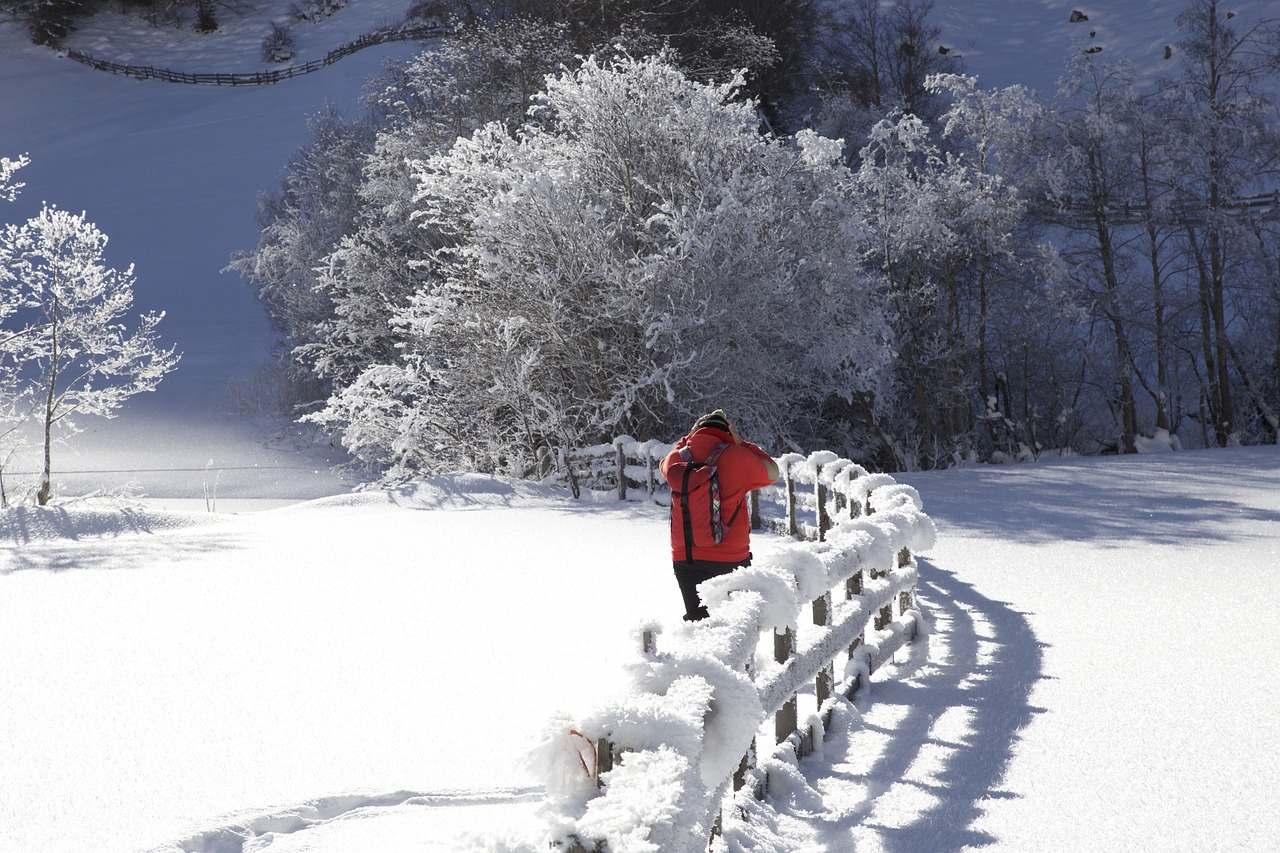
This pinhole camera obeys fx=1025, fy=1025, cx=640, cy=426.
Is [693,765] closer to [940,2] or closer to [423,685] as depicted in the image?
[423,685]

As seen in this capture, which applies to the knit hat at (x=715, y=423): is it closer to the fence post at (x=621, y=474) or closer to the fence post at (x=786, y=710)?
the fence post at (x=786, y=710)

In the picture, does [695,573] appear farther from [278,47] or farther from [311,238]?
[278,47]

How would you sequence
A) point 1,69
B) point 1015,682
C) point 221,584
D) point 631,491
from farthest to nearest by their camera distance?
1. point 1,69
2. point 631,491
3. point 221,584
4. point 1015,682

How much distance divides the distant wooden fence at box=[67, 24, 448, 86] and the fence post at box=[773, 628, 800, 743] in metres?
66.2

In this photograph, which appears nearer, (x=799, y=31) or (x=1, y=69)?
(x=799, y=31)

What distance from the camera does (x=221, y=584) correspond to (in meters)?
10.5

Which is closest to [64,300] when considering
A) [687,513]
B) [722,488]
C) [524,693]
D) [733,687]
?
[524,693]

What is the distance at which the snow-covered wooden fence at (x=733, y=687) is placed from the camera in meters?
2.48

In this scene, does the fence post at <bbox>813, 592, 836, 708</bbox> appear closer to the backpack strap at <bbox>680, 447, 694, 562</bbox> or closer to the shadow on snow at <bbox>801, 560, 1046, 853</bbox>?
the shadow on snow at <bbox>801, 560, 1046, 853</bbox>

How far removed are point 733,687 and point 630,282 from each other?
1624 cm

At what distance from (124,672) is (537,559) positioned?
5227 millimetres

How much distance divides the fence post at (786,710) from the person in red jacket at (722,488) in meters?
1.21

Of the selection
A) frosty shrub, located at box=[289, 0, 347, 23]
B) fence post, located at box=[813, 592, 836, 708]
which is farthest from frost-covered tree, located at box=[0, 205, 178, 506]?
frosty shrub, located at box=[289, 0, 347, 23]

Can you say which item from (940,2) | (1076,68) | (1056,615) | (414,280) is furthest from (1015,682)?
(940,2)
